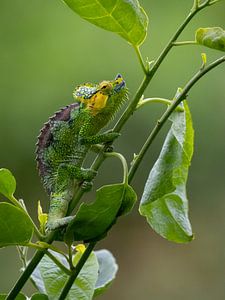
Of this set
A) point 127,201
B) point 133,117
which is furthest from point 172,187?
point 133,117

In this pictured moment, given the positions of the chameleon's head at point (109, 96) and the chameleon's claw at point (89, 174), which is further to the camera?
the chameleon's head at point (109, 96)

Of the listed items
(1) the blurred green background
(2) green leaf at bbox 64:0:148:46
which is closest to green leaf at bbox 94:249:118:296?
(2) green leaf at bbox 64:0:148:46

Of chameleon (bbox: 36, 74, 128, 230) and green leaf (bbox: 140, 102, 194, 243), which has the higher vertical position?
green leaf (bbox: 140, 102, 194, 243)

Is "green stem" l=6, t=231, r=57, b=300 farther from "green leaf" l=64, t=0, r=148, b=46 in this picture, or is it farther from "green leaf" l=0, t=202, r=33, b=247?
"green leaf" l=64, t=0, r=148, b=46

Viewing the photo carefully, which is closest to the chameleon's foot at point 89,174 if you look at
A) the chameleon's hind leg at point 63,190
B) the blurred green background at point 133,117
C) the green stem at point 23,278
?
the chameleon's hind leg at point 63,190

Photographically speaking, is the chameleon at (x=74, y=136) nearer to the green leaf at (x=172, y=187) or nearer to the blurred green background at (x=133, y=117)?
the green leaf at (x=172, y=187)

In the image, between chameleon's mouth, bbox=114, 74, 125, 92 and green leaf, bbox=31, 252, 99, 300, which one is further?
chameleon's mouth, bbox=114, 74, 125, 92

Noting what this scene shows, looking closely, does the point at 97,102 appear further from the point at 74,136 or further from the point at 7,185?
the point at 7,185
